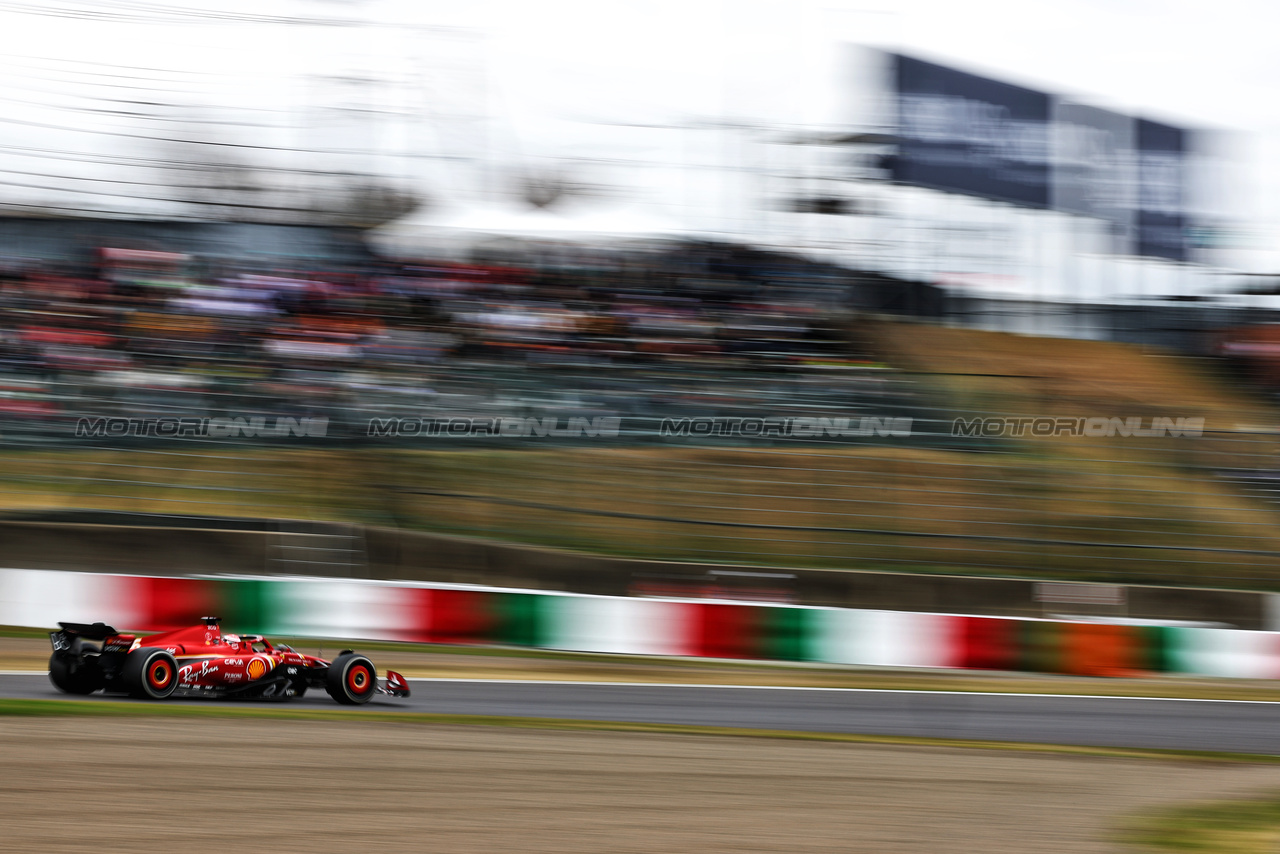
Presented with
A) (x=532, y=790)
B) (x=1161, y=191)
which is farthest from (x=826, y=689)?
(x=1161, y=191)

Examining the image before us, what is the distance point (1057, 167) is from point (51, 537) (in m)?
13.8

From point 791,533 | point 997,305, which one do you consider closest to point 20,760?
point 791,533

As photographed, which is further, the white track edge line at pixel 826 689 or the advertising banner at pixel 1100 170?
the advertising banner at pixel 1100 170

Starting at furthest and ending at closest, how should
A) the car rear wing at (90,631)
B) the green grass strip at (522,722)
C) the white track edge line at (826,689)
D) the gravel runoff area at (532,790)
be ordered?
the white track edge line at (826,689) < the car rear wing at (90,631) < the green grass strip at (522,722) < the gravel runoff area at (532,790)

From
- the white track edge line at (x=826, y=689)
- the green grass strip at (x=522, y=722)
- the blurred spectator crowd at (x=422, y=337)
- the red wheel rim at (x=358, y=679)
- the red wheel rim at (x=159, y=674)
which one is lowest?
the white track edge line at (x=826, y=689)

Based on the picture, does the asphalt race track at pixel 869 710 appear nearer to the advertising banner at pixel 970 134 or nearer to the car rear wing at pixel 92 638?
the car rear wing at pixel 92 638

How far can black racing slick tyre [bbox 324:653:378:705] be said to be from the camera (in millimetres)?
7043

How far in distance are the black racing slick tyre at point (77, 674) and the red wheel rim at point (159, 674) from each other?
0.88 ft

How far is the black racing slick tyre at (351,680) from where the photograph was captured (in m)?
7.04

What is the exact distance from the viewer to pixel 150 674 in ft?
21.8

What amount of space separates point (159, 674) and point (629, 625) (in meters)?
4.11

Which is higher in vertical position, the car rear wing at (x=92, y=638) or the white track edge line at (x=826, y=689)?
the car rear wing at (x=92, y=638)

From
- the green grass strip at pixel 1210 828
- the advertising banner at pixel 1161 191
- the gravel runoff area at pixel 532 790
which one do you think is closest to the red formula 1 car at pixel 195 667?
the gravel runoff area at pixel 532 790

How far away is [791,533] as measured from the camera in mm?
11609
